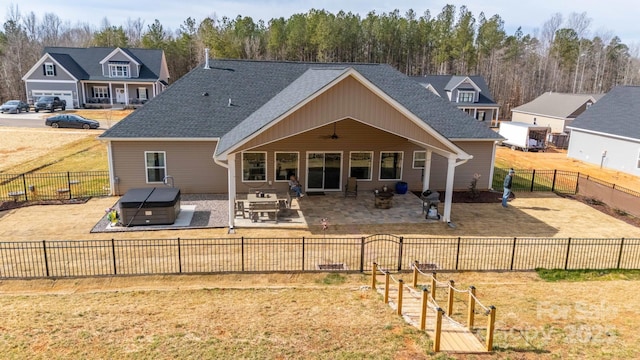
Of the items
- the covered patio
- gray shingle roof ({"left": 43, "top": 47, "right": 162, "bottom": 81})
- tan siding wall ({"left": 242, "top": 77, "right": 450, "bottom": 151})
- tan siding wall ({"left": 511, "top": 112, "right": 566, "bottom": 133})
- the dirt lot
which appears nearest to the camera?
tan siding wall ({"left": 242, "top": 77, "right": 450, "bottom": 151})

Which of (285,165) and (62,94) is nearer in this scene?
(285,165)

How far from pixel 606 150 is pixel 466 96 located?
25.3m

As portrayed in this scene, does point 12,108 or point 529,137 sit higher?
point 12,108

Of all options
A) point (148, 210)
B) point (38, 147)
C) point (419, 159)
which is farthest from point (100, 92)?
point (419, 159)

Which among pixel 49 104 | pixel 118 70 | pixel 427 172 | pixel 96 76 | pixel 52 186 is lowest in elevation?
pixel 52 186

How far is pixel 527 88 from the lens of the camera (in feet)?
267

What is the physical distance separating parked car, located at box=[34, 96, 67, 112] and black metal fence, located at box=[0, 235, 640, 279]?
44132 mm

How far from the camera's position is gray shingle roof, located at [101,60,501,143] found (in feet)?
69.6

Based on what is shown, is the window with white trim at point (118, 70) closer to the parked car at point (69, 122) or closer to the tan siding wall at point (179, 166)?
the parked car at point (69, 122)

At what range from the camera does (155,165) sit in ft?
70.8

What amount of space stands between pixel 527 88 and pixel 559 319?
81149 millimetres

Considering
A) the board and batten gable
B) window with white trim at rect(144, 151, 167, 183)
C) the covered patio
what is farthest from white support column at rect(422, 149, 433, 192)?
the board and batten gable

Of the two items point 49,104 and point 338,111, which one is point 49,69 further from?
point 338,111

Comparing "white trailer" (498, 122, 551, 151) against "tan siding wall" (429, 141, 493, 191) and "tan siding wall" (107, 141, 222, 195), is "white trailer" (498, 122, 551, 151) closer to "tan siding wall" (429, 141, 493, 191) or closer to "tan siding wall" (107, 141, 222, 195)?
"tan siding wall" (429, 141, 493, 191)
